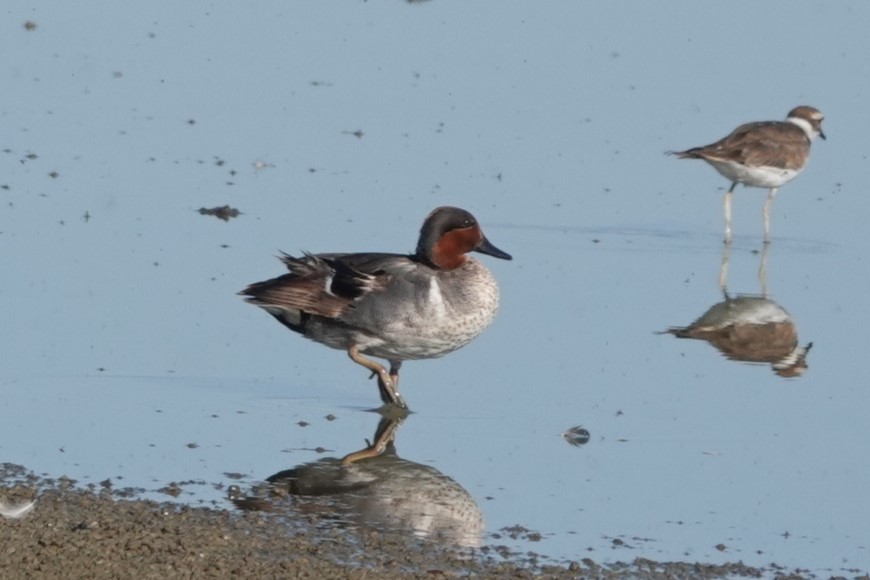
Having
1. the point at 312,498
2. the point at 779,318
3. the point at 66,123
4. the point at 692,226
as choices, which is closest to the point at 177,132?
the point at 66,123

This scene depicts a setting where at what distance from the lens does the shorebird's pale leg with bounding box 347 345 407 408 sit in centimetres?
1053

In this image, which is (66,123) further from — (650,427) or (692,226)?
(650,427)

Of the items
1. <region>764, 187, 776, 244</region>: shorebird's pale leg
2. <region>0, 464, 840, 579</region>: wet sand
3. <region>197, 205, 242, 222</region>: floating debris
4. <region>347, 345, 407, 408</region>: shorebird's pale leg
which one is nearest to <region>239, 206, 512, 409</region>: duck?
<region>347, 345, 407, 408</region>: shorebird's pale leg

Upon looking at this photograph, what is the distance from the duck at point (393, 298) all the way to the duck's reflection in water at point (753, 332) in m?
2.27

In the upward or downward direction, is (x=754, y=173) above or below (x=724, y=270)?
above

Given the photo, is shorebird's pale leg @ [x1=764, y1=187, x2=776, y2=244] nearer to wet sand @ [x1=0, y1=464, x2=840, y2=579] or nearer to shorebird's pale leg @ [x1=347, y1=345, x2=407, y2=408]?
shorebird's pale leg @ [x1=347, y1=345, x2=407, y2=408]

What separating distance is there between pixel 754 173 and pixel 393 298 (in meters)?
6.85

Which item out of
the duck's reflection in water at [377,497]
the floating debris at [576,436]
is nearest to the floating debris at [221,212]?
the floating debris at [576,436]

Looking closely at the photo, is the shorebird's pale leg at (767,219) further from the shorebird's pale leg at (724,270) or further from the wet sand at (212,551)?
the wet sand at (212,551)

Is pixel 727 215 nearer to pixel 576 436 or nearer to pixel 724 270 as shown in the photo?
pixel 724 270

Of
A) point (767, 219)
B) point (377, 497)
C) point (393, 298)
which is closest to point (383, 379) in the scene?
point (393, 298)

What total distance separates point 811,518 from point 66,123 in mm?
9804

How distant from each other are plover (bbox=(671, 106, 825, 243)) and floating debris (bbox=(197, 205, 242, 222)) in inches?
153

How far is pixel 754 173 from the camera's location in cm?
1647
